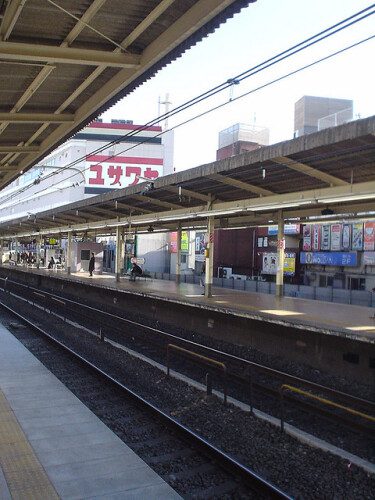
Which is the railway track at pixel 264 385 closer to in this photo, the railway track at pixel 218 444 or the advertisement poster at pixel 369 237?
the railway track at pixel 218 444

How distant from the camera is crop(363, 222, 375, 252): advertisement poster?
2906 centimetres

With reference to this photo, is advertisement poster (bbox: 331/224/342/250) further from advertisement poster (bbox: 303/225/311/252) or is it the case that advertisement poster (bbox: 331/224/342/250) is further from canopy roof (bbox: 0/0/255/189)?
canopy roof (bbox: 0/0/255/189)

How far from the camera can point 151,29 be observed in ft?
16.9

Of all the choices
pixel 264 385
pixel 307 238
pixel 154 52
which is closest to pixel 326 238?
pixel 307 238

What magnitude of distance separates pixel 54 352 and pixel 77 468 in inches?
301

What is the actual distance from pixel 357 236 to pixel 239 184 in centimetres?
1908

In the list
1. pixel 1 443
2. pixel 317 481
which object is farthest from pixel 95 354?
pixel 317 481

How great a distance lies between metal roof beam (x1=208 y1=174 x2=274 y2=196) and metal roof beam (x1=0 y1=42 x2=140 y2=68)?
24.5 ft

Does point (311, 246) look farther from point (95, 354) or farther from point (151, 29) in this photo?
point (151, 29)

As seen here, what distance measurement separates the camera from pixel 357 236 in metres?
30.2

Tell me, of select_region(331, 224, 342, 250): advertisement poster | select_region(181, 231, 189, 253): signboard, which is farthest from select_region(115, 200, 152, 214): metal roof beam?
select_region(181, 231, 189, 253): signboard

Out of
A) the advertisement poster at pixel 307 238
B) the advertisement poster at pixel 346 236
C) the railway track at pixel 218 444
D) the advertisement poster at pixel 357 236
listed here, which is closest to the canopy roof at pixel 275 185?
the railway track at pixel 218 444

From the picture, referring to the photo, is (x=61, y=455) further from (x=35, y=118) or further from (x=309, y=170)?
(x=309, y=170)

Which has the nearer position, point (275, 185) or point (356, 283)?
point (275, 185)
